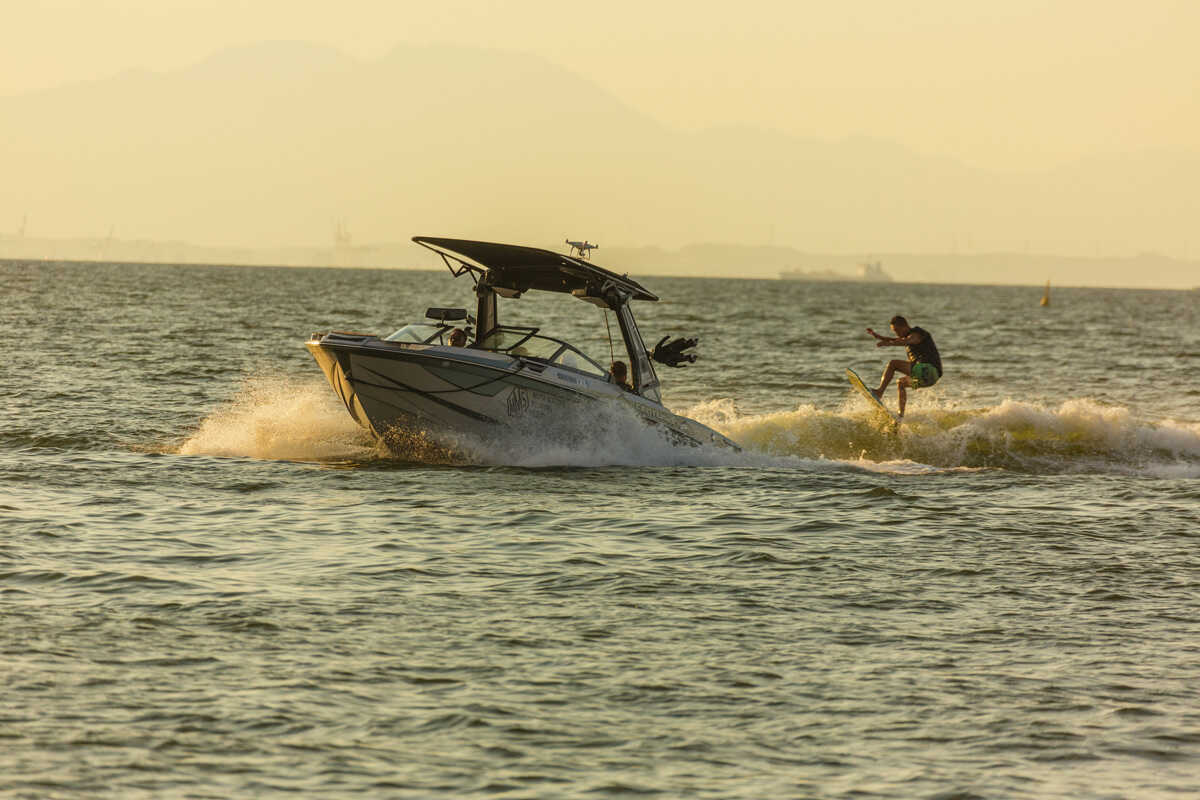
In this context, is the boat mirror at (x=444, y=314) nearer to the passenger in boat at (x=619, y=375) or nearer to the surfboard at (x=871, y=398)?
the passenger in boat at (x=619, y=375)

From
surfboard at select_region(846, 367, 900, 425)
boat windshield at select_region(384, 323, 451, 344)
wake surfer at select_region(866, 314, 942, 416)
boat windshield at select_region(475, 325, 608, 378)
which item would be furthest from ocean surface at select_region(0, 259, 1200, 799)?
boat windshield at select_region(384, 323, 451, 344)

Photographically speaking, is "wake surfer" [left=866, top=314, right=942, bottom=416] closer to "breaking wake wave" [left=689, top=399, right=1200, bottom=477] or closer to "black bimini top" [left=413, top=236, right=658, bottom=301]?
"breaking wake wave" [left=689, top=399, right=1200, bottom=477]

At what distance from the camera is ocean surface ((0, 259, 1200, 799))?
7.52 m

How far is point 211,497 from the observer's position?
14938 mm

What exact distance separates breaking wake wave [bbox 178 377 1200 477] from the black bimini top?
180cm

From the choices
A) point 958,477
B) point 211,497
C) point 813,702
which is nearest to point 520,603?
point 813,702

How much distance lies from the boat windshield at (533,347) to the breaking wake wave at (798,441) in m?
0.76

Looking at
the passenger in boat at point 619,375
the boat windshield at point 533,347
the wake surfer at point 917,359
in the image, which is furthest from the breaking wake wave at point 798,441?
the wake surfer at point 917,359

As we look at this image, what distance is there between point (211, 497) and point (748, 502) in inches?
239

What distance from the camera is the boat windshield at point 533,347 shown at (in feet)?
58.8

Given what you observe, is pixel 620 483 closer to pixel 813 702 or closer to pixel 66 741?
pixel 813 702

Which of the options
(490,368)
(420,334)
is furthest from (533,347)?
(420,334)

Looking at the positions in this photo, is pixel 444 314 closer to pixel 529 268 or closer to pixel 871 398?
pixel 529 268

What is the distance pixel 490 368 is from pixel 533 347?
3.27 ft
